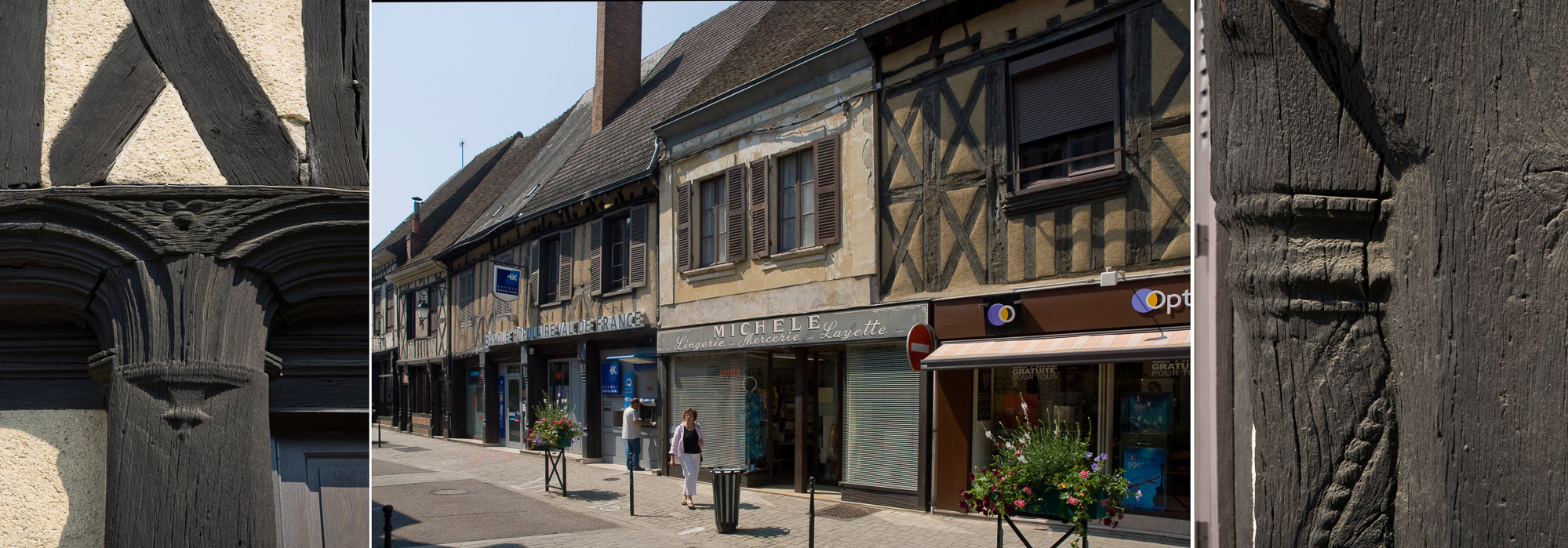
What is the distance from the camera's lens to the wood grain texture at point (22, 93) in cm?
266

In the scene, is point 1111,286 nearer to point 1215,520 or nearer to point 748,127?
point 1215,520

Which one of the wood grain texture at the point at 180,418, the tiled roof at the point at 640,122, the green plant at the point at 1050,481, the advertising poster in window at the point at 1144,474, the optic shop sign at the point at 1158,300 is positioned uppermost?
the tiled roof at the point at 640,122

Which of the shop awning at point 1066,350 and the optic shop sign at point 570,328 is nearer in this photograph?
the shop awning at point 1066,350

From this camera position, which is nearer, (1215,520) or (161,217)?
(1215,520)

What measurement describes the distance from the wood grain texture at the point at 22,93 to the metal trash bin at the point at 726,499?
3.02m

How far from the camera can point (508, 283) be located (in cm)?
596

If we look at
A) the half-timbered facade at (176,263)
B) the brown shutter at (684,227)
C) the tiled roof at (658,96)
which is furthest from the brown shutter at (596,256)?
the half-timbered facade at (176,263)

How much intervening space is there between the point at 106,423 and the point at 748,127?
10.9ft

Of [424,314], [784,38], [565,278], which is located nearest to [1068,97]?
[784,38]

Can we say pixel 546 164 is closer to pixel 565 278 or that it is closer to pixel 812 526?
pixel 565 278

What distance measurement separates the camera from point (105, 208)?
262 centimetres

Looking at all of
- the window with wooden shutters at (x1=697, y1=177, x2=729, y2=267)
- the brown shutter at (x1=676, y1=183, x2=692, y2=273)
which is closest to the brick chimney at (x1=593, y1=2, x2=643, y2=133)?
the brown shutter at (x1=676, y1=183, x2=692, y2=273)

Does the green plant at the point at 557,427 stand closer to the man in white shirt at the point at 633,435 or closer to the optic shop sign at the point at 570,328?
the man in white shirt at the point at 633,435

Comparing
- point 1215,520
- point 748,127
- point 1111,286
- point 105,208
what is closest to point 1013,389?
point 1111,286
